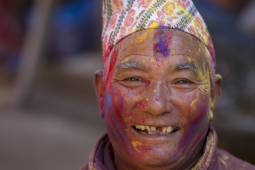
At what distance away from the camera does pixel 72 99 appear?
293 inches

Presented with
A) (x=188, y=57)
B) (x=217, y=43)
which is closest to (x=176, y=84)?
(x=188, y=57)

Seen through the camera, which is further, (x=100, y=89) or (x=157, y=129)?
(x=100, y=89)

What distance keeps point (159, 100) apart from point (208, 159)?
20.7 inches

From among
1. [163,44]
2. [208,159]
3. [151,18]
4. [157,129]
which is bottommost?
[208,159]

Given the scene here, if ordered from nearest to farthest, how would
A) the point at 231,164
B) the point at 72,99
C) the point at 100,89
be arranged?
the point at 231,164
the point at 100,89
the point at 72,99

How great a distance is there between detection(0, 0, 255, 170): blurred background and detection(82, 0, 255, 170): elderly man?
2.38 meters

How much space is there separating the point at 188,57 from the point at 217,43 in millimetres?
3795

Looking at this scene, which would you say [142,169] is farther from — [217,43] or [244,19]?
[244,19]

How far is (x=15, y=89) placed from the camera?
22.3ft

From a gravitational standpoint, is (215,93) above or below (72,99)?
above

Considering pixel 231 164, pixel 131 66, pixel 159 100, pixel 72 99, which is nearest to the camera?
pixel 159 100

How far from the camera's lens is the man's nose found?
1.61m

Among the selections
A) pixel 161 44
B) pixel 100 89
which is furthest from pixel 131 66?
pixel 100 89

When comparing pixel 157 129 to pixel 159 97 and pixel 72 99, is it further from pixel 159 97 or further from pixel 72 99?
pixel 72 99
